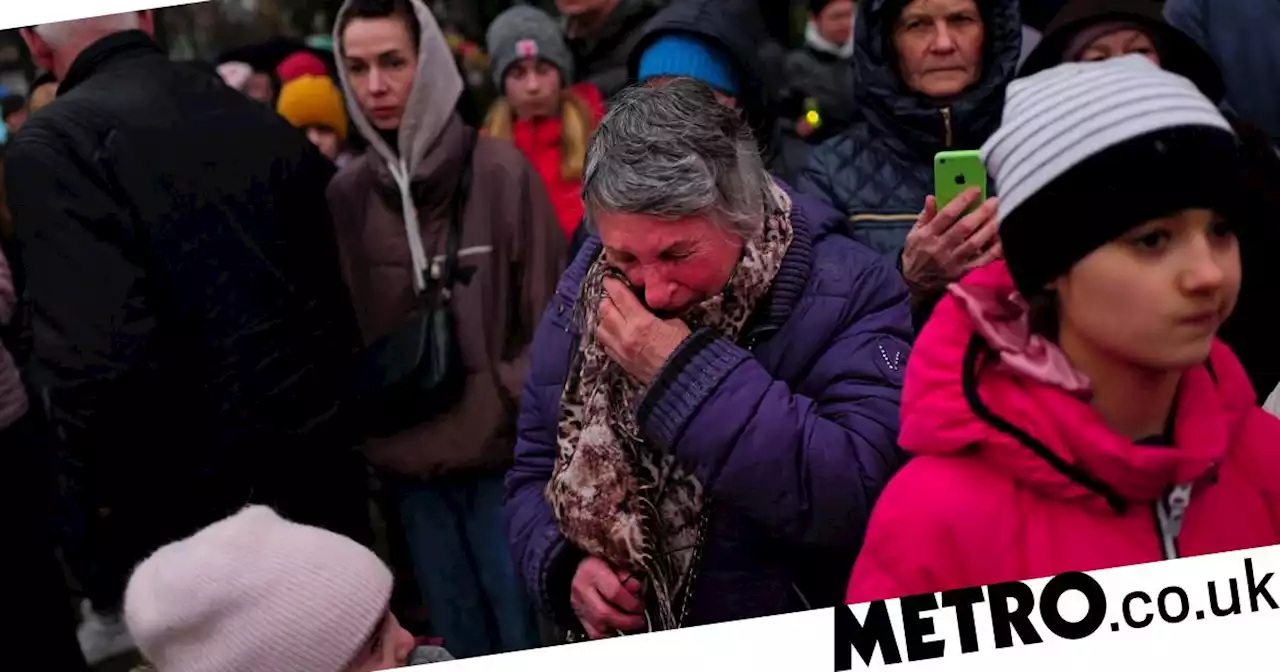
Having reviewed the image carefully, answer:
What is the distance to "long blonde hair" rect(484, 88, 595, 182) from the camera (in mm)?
1743

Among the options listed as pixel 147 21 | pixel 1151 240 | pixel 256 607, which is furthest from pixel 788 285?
pixel 147 21

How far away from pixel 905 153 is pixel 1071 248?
0.29 meters

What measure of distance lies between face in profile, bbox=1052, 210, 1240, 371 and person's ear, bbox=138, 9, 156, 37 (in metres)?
1.42

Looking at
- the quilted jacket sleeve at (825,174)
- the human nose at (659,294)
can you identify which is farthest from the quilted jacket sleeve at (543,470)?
the quilted jacket sleeve at (825,174)

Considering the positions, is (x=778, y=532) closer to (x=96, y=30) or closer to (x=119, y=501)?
(x=119, y=501)

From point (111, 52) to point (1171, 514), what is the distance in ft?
5.67

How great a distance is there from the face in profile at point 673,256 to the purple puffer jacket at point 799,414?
0.06 metres

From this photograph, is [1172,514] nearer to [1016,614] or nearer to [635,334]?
[1016,614]

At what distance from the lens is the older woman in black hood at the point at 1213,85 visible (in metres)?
1.68

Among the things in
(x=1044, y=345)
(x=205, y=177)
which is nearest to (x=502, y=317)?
(x=205, y=177)

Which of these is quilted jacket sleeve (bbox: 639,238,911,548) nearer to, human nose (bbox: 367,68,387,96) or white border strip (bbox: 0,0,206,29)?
human nose (bbox: 367,68,387,96)

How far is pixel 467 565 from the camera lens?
6.02 feet

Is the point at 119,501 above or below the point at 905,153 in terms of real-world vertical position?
below

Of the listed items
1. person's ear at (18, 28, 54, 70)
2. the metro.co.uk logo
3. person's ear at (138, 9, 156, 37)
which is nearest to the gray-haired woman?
the metro.co.uk logo
